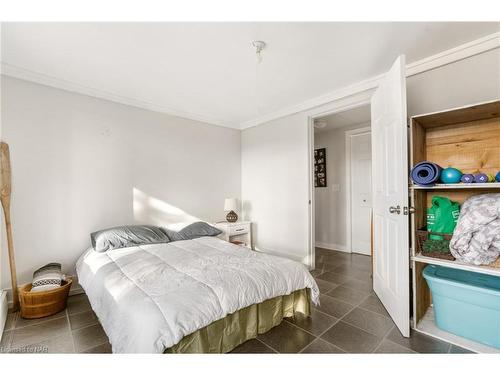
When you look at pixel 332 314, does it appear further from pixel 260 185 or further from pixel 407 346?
pixel 260 185

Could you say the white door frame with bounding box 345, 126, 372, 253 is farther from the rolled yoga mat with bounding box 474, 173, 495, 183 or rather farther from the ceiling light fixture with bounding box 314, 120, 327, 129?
the rolled yoga mat with bounding box 474, 173, 495, 183

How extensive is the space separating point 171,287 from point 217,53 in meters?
2.01

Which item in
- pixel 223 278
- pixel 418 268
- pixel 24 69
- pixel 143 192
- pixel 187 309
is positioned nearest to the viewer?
pixel 187 309

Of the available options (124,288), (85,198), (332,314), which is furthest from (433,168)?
(85,198)

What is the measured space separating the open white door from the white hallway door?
1780 millimetres

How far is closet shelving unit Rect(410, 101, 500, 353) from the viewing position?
1766 millimetres

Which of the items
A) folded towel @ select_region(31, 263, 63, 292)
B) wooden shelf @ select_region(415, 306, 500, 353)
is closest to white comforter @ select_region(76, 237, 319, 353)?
folded towel @ select_region(31, 263, 63, 292)

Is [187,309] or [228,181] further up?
[228,181]

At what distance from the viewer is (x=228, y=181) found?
4188 mm

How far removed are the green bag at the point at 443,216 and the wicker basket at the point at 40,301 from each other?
3.44 m

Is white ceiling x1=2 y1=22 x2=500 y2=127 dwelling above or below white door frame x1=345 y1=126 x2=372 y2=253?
above

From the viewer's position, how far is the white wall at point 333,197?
4.43 meters

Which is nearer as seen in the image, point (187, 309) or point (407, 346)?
point (187, 309)
